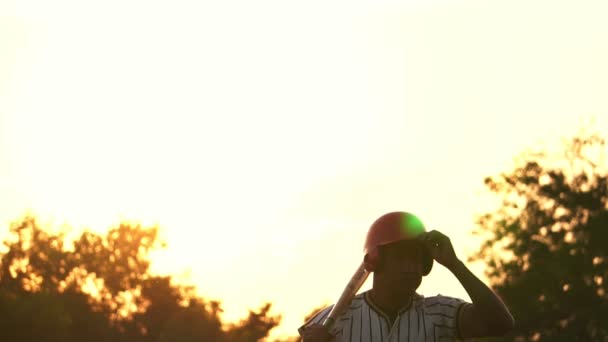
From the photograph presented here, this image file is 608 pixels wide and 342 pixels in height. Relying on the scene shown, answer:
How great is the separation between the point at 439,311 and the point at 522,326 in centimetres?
5697

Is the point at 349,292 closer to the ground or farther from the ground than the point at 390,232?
closer to the ground

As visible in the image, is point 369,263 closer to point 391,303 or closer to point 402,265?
point 402,265

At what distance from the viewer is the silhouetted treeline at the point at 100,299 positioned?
67.5 metres

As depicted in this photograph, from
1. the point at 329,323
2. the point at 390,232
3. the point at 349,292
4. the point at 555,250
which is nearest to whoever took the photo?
the point at 390,232

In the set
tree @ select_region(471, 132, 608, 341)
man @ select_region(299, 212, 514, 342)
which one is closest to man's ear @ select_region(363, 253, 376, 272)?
man @ select_region(299, 212, 514, 342)

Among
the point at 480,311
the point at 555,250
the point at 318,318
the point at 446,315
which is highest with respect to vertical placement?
the point at 555,250

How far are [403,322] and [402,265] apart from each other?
0.31m

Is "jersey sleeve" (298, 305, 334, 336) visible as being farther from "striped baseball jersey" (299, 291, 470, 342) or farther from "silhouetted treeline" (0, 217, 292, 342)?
"silhouetted treeline" (0, 217, 292, 342)

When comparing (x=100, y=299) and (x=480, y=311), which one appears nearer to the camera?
(x=480, y=311)

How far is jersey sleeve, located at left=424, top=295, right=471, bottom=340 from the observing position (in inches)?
262

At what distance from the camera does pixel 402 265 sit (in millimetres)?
6836

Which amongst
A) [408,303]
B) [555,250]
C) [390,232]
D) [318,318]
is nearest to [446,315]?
[408,303]

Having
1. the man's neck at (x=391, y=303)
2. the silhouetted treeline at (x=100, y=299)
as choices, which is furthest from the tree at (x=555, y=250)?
the man's neck at (x=391, y=303)

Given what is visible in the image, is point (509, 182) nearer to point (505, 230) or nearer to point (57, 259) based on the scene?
point (505, 230)
